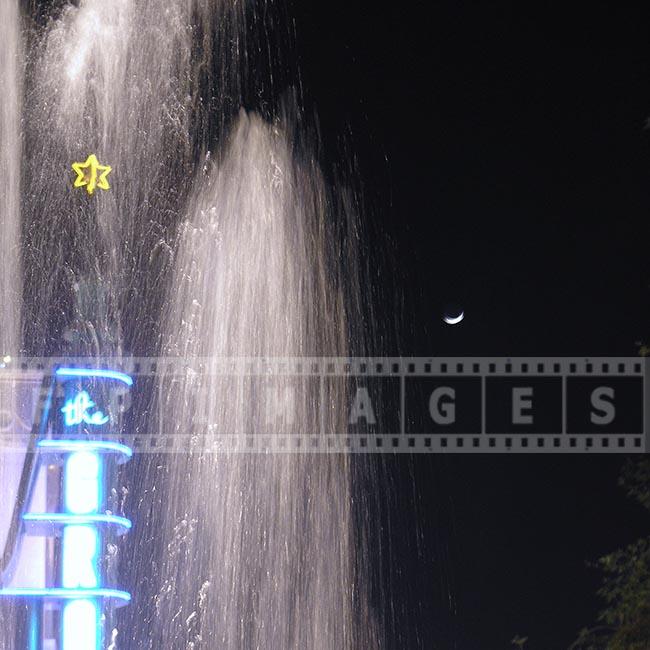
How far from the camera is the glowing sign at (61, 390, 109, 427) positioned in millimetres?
30031

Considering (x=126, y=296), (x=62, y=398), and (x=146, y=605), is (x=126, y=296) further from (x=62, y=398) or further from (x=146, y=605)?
(x=146, y=605)

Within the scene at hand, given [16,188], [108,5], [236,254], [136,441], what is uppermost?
[108,5]

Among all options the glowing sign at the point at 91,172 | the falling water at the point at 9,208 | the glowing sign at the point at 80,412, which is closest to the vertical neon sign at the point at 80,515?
the glowing sign at the point at 80,412

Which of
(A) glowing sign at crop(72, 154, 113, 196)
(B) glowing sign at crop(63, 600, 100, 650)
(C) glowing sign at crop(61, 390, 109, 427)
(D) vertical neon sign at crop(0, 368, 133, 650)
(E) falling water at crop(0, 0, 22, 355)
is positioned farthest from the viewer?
(C) glowing sign at crop(61, 390, 109, 427)

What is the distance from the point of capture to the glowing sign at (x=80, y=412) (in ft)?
98.5

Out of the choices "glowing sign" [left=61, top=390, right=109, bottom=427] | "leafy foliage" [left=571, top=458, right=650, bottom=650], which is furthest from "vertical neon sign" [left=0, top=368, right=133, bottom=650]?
"leafy foliage" [left=571, top=458, right=650, bottom=650]

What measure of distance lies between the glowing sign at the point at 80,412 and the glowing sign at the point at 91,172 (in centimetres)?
485

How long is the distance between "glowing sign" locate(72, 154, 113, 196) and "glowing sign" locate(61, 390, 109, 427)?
15.9 feet

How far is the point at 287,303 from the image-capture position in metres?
25.2

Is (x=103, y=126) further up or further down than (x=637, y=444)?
further up

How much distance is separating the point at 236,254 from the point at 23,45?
5.14 meters

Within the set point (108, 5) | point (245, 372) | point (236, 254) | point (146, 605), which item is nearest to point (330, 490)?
point (245, 372)

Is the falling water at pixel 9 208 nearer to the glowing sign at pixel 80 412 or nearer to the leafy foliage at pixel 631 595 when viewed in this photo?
the glowing sign at pixel 80 412

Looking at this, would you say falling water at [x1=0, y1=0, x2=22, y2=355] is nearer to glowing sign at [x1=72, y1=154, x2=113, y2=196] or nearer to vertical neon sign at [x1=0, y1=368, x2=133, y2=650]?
glowing sign at [x1=72, y1=154, x2=113, y2=196]
